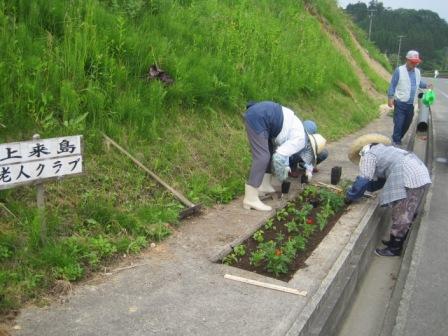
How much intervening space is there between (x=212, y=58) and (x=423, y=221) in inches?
160

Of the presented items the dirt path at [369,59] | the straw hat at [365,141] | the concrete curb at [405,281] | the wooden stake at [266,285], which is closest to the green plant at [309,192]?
the straw hat at [365,141]

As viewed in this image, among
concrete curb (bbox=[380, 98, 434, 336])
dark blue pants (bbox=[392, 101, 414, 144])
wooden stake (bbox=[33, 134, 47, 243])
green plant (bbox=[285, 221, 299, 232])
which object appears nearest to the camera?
wooden stake (bbox=[33, 134, 47, 243])

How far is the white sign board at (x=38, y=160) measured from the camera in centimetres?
335

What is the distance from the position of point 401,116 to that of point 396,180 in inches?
158

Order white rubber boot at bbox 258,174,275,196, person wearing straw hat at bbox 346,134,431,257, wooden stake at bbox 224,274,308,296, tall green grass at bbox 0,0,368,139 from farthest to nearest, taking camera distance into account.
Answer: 1. white rubber boot at bbox 258,174,275,196
2. person wearing straw hat at bbox 346,134,431,257
3. tall green grass at bbox 0,0,368,139
4. wooden stake at bbox 224,274,308,296

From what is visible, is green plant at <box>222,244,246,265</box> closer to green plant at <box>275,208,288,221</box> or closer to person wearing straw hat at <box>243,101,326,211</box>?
green plant at <box>275,208,288,221</box>

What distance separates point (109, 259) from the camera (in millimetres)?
4051

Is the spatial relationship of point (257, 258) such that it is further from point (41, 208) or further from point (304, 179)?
point (304, 179)

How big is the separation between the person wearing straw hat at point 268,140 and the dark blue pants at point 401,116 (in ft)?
13.1

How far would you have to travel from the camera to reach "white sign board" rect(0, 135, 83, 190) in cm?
335

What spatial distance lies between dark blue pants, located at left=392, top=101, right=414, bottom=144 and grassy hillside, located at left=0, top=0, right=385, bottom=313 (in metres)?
2.22

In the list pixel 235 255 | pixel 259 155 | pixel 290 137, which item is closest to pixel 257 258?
pixel 235 255

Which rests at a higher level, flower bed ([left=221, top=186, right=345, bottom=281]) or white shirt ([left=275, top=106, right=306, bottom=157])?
white shirt ([left=275, top=106, right=306, bottom=157])

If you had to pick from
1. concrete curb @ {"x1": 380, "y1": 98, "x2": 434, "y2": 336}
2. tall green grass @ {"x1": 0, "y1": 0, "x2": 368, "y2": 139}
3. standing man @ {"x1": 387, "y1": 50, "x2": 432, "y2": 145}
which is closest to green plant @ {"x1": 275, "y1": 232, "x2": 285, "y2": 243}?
concrete curb @ {"x1": 380, "y1": 98, "x2": 434, "y2": 336}
